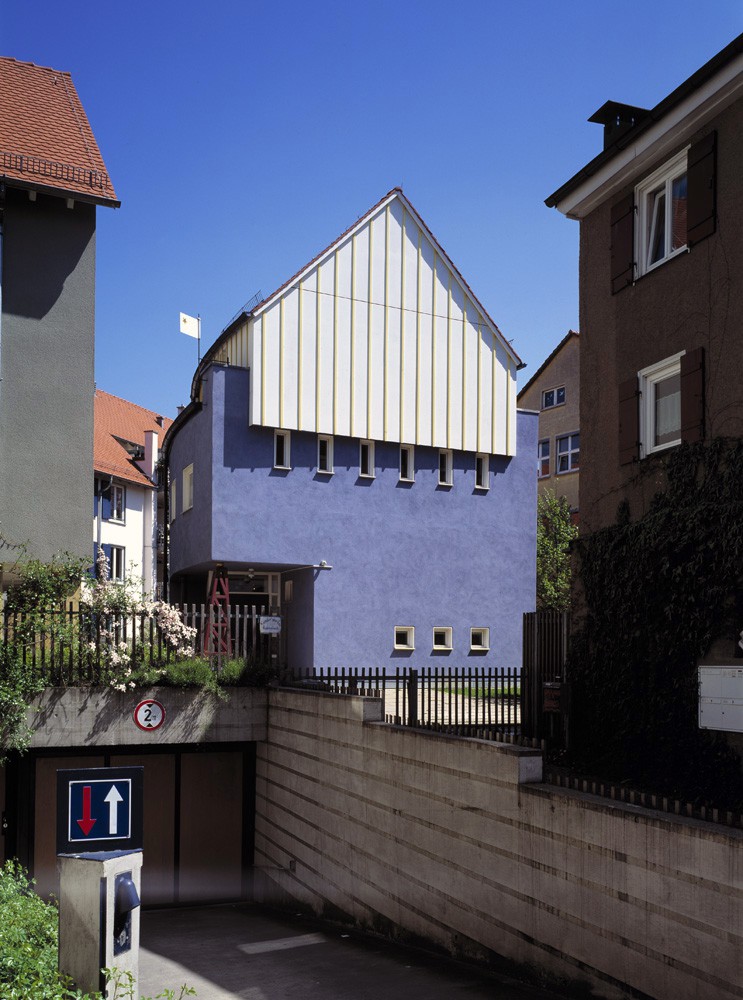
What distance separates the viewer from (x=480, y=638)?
94.6 ft

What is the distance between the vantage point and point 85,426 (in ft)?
68.7

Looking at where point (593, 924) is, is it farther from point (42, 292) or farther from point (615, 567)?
point (42, 292)

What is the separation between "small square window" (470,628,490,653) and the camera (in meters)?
28.7

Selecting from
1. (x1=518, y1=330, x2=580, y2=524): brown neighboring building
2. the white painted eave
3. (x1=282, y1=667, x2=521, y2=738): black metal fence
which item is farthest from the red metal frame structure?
(x1=518, y1=330, x2=580, y2=524): brown neighboring building

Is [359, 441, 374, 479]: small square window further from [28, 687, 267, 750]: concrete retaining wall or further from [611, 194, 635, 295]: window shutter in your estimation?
[611, 194, 635, 295]: window shutter

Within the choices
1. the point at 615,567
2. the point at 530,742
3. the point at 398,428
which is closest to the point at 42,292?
the point at 398,428

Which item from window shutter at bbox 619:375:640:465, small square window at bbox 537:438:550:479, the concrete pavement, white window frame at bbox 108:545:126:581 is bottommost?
the concrete pavement

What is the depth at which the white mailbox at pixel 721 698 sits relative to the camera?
477 inches

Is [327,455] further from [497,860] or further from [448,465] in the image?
[497,860]

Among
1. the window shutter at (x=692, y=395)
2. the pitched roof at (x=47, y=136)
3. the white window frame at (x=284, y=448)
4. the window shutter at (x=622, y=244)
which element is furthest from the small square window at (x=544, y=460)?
the window shutter at (x=692, y=395)

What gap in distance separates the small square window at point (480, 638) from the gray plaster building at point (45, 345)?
11.9 m

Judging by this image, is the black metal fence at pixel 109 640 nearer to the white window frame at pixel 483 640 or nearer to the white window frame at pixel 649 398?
the white window frame at pixel 649 398

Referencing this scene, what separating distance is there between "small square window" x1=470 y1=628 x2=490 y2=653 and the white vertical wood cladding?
195 inches

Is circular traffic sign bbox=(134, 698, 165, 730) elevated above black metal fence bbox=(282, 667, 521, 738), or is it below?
below
